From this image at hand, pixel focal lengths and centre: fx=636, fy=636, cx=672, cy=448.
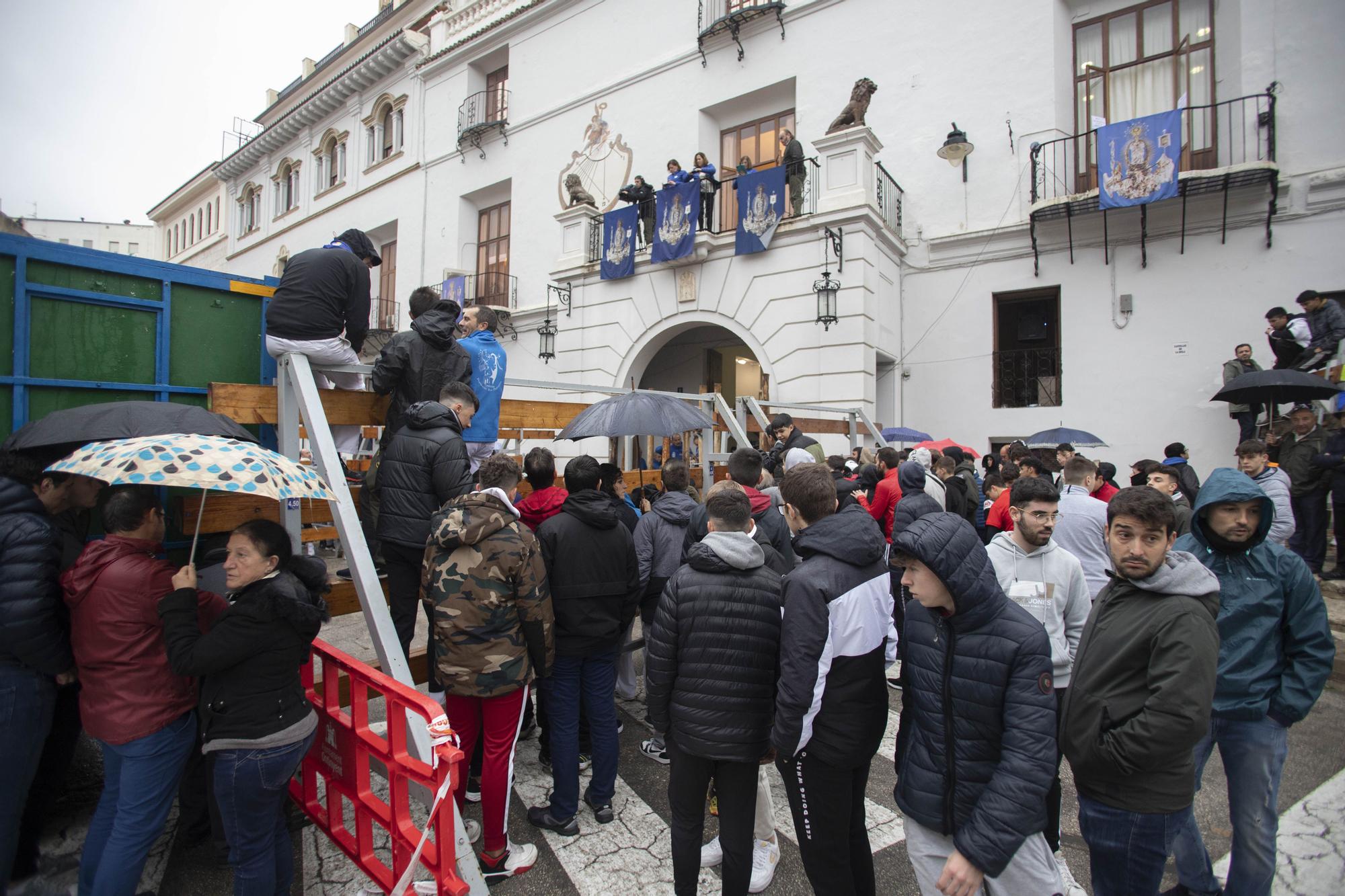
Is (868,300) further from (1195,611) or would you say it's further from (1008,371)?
(1195,611)

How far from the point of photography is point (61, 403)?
3.41m

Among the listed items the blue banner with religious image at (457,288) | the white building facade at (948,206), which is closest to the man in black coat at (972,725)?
the white building facade at (948,206)

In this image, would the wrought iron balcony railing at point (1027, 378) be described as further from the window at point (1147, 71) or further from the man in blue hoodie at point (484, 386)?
the man in blue hoodie at point (484, 386)

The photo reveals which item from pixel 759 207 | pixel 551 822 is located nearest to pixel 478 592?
pixel 551 822

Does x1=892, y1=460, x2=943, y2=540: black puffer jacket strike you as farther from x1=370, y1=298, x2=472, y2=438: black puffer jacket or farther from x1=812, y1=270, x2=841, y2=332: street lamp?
x1=812, y1=270, x2=841, y2=332: street lamp

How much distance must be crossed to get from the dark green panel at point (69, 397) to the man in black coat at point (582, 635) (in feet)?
8.07

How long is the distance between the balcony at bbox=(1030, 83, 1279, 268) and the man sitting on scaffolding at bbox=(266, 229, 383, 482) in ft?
34.2

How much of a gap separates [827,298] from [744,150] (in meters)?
5.28

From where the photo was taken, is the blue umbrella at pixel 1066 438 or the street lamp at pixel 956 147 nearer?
the blue umbrella at pixel 1066 438

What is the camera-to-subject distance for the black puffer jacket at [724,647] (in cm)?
262

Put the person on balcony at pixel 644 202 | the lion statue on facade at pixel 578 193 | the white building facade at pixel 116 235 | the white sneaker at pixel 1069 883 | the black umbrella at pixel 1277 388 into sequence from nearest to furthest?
the white sneaker at pixel 1069 883 → the black umbrella at pixel 1277 388 → the person on balcony at pixel 644 202 → the lion statue on facade at pixel 578 193 → the white building facade at pixel 116 235

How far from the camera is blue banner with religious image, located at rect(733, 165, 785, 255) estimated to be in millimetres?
11344

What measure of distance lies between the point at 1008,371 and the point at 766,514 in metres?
8.98

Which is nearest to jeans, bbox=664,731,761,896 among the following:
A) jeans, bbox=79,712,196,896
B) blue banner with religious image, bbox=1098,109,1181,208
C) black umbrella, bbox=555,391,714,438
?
jeans, bbox=79,712,196,896
